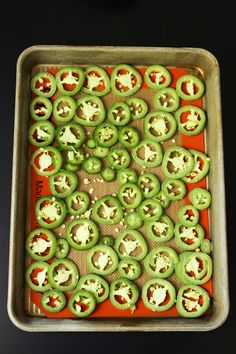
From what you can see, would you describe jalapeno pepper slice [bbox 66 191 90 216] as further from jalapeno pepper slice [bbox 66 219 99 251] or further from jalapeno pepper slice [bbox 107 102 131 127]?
jalapeno pepper slice [bbox 107 102 131 127]

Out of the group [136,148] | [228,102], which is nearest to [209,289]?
[136,148]

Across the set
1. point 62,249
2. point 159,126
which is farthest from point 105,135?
point 62,249

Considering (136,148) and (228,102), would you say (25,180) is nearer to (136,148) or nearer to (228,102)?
(136,148)

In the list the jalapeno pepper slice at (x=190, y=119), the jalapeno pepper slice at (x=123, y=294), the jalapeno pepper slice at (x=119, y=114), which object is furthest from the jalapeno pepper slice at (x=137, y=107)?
the jalapeno pepper slice at (x=123, y=294)

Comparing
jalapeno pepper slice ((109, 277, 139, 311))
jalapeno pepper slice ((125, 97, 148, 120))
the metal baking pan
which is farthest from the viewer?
jalapeno pepper slice ((125, 97, 148, 120))

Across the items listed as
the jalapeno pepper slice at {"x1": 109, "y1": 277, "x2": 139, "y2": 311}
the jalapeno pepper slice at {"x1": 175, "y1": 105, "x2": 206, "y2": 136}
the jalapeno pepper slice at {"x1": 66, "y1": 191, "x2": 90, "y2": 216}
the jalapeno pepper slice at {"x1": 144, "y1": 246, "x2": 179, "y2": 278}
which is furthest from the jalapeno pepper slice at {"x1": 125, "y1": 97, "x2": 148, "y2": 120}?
the jalapeno pepper slice at {"x1": 109, "y1": 277, "x2": 139, "y2": 311}

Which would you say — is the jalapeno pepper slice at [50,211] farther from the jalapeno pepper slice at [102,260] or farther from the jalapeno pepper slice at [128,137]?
the jalapeno pepper slice at [128,137]
